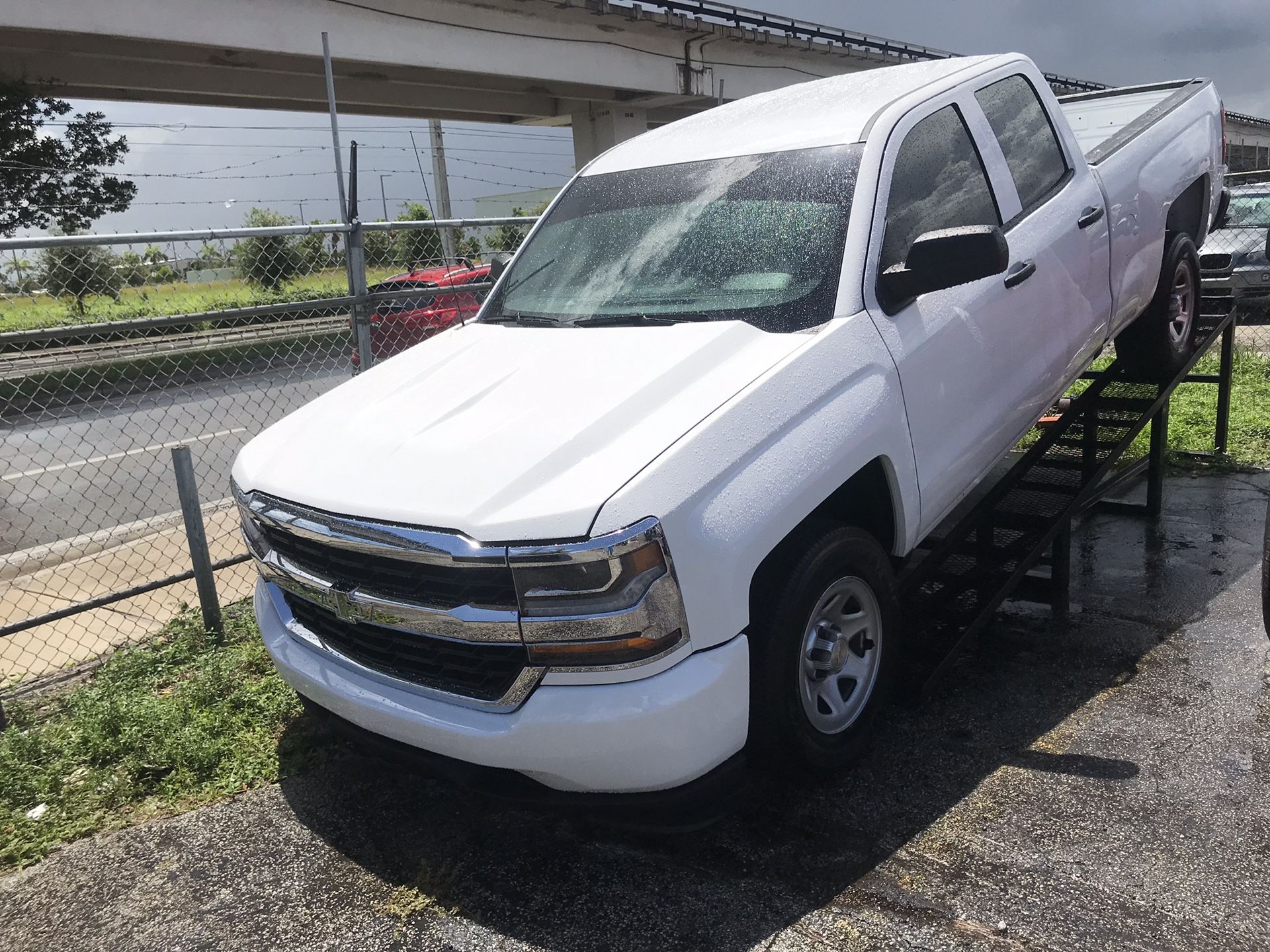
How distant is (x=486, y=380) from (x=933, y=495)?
1.54 meters

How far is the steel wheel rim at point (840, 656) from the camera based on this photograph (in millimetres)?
2975

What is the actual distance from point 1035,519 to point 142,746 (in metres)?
3.78

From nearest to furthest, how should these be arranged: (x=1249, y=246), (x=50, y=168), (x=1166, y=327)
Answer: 1. (x=1166, y=327)
2. (x=1249, y=246)
3. (x=50, y=168)

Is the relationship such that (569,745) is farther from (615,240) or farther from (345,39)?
(345,39)

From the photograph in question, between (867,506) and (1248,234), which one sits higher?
(1248,234)

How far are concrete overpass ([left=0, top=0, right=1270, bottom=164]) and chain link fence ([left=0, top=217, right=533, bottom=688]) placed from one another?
10.5 metres

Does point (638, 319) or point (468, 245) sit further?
point (468, 245)

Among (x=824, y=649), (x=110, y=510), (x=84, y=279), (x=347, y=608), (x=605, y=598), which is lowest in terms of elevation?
(x=110, y=510)

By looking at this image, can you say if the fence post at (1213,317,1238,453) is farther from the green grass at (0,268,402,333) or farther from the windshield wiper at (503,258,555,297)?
the green grass at (0,268,402,333)

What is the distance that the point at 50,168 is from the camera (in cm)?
1767

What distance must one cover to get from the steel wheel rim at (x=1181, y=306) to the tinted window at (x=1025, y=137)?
136 centimetres

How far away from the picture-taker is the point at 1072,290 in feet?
13.7

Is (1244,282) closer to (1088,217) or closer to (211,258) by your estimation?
(1088,217)

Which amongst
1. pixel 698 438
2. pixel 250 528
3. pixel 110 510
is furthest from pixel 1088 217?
pixel 110 510
